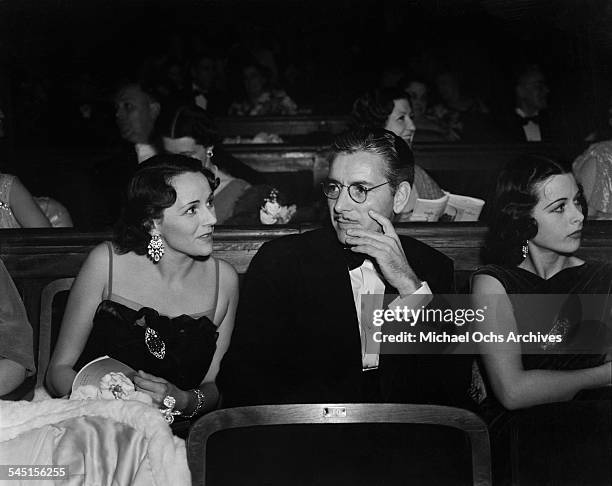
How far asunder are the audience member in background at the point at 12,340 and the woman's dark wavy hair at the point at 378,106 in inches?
63.3

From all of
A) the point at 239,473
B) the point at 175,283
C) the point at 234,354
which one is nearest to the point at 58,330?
the point at 175,283

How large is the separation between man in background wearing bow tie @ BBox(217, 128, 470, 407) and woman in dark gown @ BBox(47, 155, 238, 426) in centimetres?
8

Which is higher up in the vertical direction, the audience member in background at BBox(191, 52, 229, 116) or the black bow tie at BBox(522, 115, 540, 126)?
the audience member in background at BBox(191, 52, 229, 116)

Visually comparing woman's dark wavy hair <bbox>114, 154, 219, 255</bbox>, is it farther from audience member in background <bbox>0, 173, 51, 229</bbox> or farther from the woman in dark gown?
audience member in background <bbox>0, 173, 51, 229</bbox>

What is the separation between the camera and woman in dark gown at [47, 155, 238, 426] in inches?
91.2

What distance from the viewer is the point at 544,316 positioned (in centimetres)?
233

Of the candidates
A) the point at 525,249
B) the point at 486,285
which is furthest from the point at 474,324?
the point at 525,249

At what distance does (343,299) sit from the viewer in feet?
7.86

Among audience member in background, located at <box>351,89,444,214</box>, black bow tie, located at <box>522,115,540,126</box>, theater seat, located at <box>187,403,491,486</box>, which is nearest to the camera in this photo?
theater seat, located at <box>187,403,491,486</box>

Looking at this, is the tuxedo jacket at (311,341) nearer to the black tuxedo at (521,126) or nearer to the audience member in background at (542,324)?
the audience member in background at (542,324)

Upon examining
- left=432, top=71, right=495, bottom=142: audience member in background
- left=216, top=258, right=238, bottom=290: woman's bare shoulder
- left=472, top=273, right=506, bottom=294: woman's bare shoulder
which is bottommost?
left=472, top=273, right=506, bottom=294: woman's bare shoulder

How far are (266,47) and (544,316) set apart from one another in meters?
4.77

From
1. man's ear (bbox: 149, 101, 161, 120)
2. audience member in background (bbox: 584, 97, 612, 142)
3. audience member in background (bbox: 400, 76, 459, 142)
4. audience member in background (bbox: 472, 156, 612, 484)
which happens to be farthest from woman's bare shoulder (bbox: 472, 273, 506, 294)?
audience member in background (bbox: 400, 76, 459, 142)

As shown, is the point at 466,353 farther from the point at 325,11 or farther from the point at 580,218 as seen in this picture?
the point at 325,11
